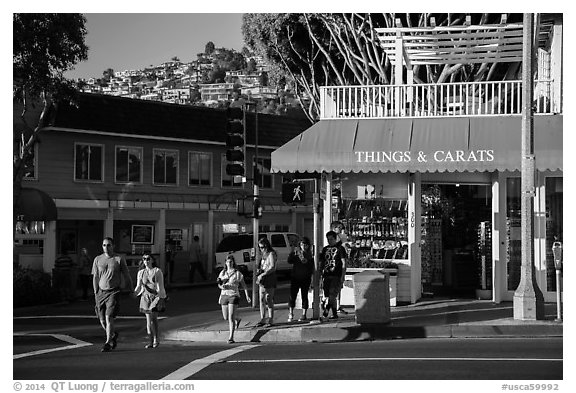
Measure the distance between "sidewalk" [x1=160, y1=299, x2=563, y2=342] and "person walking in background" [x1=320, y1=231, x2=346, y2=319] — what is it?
1.20 ft

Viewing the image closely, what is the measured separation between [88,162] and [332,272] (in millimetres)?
19100

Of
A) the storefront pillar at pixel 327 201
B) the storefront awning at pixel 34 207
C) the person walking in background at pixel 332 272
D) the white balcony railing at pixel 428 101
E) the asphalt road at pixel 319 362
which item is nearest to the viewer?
the asphalt road at pixel 319 362

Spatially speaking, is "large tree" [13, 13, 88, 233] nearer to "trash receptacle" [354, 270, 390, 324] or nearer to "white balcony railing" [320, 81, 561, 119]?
"white balcony railing" [320, 81, 561, 119]

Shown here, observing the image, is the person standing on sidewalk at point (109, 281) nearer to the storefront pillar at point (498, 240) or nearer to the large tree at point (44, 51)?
the storefront pillar at point (498, 240)

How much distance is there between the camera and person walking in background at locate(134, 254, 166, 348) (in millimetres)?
16938

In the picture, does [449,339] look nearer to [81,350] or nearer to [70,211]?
[81,350]

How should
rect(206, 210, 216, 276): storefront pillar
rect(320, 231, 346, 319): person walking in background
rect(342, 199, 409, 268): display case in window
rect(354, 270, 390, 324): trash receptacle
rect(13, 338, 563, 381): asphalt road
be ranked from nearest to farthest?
rect(13, 338, 563, 381): asphalt road < rect(354, 270, 390, 324): trash receptacle < rect(320, 231, 346, 319): person walking in background < rect(342, 199, 409, 268): display case in window < rect(206, 210, 216, 276): storefront pillar

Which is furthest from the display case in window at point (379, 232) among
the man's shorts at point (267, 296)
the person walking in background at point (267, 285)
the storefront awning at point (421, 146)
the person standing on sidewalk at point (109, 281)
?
the person standing on sidewalk at point (109, 281)

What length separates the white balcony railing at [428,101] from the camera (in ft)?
68.9

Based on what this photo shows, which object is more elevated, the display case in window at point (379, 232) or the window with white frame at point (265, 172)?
the window with white frame at point (265, 172)

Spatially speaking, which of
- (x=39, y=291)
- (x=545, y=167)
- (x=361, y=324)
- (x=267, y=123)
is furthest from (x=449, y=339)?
(x=267, y=123)

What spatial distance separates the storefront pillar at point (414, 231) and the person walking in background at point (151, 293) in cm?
641

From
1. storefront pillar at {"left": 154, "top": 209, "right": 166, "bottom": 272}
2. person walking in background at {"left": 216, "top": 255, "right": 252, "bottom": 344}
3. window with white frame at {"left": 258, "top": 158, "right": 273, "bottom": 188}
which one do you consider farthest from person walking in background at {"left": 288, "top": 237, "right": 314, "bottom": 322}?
window with white frame at {"left": 258, "top": 158, "right": 273, "bottom": 188}

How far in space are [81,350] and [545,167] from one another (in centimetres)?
978
